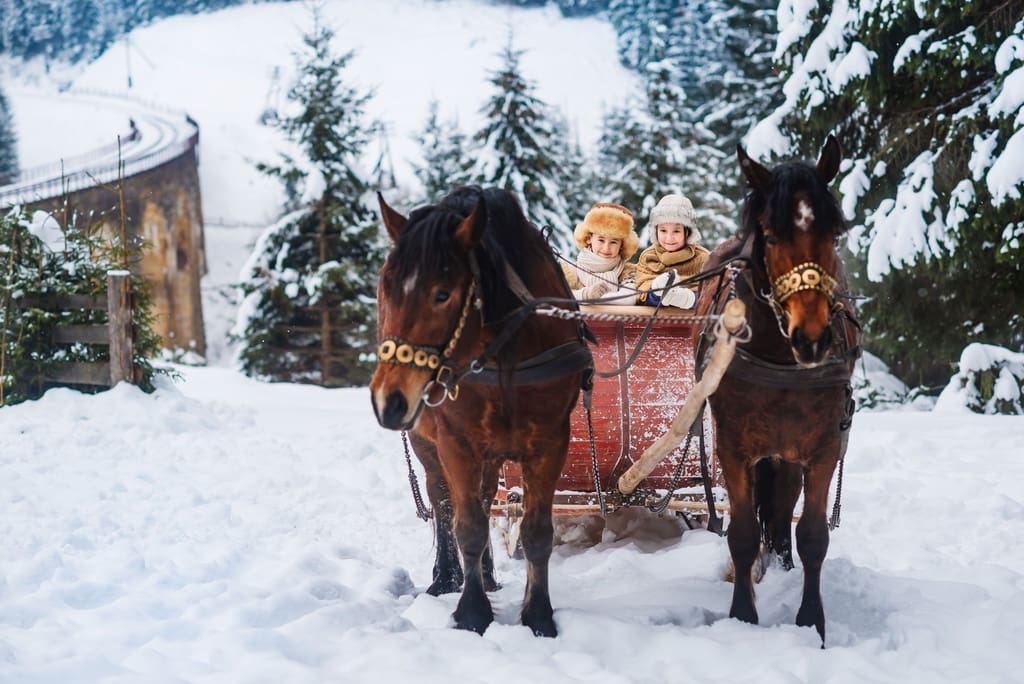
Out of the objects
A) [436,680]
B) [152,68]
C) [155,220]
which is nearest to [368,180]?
[436,680]

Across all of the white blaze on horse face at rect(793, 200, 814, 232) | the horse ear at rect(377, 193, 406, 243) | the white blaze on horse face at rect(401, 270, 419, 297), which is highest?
the white blaze on horse face at rect(793, 200, 814, 232)

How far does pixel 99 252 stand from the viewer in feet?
33.6

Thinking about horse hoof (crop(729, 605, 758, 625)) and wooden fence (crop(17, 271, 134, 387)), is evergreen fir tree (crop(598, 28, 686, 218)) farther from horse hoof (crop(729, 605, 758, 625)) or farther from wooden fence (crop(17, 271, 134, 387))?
horse hoof (crop(729, 605, 758, 625))

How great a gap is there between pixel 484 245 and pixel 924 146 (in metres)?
7.37

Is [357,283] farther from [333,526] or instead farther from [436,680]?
[436,680]

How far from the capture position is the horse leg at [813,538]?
3500 millimetres

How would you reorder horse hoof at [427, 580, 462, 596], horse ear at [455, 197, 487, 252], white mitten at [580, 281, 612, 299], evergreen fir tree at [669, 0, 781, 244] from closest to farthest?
horse ear at [455, 197, 487, 252] → horse hoof at [427, 580, 462, 596] → white mitten at [580, 281, 612, 299] → evergreen fir tree at [669, 0, 781, 244]

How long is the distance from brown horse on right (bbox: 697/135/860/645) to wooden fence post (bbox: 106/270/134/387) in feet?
23.8

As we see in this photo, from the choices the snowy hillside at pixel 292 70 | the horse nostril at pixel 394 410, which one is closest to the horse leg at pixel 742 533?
the horse nostril at pixel 394 410

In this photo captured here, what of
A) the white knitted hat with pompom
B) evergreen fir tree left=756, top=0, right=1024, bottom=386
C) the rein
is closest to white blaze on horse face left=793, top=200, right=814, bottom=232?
the rein

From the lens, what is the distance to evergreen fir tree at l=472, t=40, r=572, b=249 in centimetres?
1891

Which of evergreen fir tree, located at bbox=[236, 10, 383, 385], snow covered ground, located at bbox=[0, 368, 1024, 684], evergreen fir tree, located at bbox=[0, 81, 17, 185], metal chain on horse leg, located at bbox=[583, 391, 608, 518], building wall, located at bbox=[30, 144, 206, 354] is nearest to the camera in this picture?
snow covered ground, located at bbox=[0, 368, 1024, 684]

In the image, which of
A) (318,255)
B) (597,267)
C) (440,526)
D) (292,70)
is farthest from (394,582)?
(292,70)

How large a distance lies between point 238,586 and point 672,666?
6.61ft
